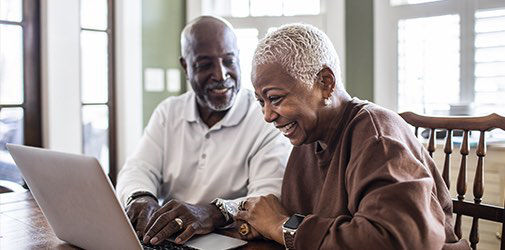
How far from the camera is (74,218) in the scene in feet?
3.32

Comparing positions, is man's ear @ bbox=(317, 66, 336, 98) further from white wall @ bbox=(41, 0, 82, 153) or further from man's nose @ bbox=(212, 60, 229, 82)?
white wall @ bbox=(41, 0, 82, 153)

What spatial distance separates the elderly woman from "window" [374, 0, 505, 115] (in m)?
1.66

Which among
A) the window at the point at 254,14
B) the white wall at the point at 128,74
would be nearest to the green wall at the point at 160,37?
the white wall at the point at 128,74

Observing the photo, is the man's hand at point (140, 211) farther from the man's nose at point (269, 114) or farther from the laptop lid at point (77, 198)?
the man's nose at point (269, 114)

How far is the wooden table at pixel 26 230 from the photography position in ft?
3.67

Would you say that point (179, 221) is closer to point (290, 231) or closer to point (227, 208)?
point (227, 208)

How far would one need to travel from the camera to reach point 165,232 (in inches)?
44.0

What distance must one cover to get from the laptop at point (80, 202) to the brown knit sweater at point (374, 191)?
→ 0.24 metres

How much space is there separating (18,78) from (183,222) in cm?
194

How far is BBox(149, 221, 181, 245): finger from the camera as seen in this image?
42.9 inches

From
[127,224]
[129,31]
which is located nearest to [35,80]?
[129,31]

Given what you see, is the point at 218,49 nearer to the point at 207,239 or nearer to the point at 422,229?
the point at 207,239

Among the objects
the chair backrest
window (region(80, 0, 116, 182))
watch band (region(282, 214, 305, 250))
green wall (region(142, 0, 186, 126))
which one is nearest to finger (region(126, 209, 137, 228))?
watch band (region(282, 214, 305, 250))

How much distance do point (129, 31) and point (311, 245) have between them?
2.49 meters
